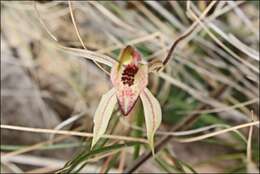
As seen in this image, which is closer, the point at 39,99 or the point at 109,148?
the point at 109,148

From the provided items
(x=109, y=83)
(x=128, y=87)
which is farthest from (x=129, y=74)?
(x=109, y=83)

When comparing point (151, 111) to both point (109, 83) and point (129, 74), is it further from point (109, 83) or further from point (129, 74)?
point (109, 83)

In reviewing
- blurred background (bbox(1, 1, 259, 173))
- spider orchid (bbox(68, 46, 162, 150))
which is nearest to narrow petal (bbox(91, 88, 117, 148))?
spider orchid (bbox(68, 46, 162, 150))

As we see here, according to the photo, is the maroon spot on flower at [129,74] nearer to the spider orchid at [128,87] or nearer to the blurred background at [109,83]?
the spider orchid at [128,87]

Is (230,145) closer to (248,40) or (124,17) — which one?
(248,40)

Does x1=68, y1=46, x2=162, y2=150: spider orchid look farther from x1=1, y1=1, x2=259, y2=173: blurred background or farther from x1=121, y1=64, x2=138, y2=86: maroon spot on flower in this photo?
x1=1, y1=1, x2=259, y2=173: blurred background

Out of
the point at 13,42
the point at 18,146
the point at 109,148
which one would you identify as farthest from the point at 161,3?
the point at 109,148
